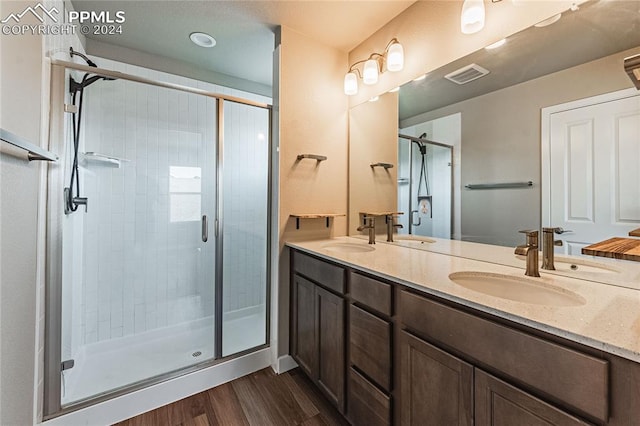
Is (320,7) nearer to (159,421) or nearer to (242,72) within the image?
(242,72)

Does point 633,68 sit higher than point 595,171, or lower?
higher

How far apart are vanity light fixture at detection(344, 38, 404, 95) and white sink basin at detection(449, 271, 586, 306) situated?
1.40m

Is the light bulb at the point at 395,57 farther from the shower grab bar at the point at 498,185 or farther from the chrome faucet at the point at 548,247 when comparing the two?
the chrome faucet at the point at 548,247

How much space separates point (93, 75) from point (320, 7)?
60.5 inches

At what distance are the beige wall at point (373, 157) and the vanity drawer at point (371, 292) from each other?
2.74ft

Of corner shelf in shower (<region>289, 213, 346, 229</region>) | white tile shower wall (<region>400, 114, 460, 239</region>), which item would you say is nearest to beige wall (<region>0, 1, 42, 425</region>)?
corner shelf in shower (<region>289, 213, 346, 229</region>)

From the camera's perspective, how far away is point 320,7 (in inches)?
70.9

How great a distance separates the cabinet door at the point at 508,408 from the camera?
704 mm

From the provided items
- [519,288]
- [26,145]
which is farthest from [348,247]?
[26,145]

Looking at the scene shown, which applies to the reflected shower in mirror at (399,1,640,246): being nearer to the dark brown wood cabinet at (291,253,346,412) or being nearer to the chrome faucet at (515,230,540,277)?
the chrome faucet at (515,230,540,277)

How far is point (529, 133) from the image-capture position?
1.28 metres

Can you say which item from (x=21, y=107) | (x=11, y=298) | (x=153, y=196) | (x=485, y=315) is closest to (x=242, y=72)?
(x=153, y=196)

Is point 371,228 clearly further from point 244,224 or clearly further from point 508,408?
point 508,408

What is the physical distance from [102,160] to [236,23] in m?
1.47
